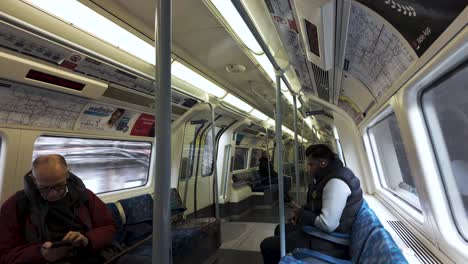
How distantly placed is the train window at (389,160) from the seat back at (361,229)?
3.77 ft

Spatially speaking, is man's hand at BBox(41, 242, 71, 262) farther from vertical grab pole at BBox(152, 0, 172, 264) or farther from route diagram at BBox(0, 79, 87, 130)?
route diagram at BBox(0, 79, 87, 130)

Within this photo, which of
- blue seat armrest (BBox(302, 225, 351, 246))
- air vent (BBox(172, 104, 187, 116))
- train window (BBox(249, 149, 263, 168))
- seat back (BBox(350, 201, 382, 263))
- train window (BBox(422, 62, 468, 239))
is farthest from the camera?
train window (BBox(249, 149, 263, 168))

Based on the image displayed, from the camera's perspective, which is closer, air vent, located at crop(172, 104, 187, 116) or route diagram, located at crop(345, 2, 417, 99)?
route diagram, located at crop(345, 2, 417, 99)

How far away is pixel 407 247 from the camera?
2.10 metres

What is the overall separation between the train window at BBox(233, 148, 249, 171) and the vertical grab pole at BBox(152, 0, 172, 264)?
28.3 ft

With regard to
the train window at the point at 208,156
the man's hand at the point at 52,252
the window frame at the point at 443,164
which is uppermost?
the train window at the point at 208,156

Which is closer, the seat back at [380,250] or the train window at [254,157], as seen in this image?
the seat back at [380,250]

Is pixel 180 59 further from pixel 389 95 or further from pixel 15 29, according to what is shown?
pixel 389 95

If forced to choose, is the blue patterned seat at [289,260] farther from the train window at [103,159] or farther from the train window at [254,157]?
the train window at [254,157]

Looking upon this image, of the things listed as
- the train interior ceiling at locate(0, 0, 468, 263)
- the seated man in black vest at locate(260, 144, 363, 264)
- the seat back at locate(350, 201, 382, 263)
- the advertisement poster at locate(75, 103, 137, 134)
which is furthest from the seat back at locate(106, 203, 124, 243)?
the seat back at locate(350, 201, 382, 263)

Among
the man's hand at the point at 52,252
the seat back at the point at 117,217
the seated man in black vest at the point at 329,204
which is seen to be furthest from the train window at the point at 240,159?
the man's hand at the point at 52,252

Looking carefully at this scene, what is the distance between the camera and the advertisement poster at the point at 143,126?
457cm

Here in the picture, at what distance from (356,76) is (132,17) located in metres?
2.33

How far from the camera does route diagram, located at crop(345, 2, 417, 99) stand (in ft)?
5.67
